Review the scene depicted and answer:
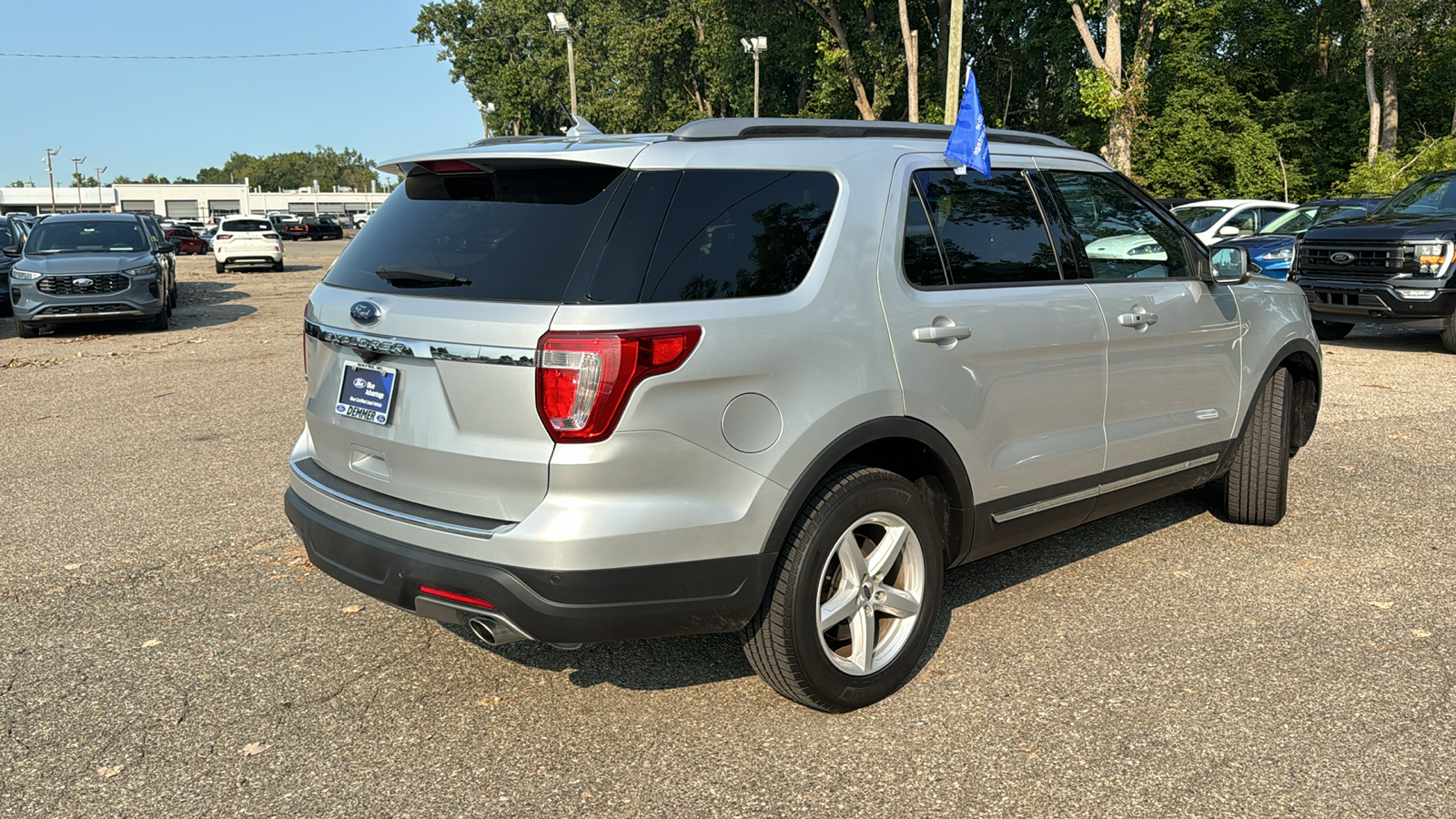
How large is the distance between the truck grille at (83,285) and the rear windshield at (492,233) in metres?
13.6

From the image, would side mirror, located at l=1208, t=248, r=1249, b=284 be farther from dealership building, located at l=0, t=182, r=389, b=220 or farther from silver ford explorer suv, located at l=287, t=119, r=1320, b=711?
dealership building, located at l=0, t=182, r=389, b=220

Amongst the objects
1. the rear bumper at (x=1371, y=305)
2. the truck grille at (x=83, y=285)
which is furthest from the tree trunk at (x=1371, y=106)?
the truck grille at (x=83, y=285)

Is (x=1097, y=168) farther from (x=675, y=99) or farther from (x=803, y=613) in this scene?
(x=675, y=99)

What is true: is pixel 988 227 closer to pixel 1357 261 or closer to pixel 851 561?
pixel 851 561

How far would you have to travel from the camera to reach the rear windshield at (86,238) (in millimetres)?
15969

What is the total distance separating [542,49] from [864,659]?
7059 centimetres

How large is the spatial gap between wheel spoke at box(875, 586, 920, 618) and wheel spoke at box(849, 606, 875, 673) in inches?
2.5

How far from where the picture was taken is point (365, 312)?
3.38 m

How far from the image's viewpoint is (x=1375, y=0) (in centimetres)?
3197

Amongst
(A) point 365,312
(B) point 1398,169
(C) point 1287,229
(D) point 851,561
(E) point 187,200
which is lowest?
(D) point 851,561

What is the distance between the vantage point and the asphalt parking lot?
3137 millimetres

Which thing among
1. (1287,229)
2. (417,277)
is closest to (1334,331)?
(1287,229)

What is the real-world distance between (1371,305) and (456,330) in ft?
38.4

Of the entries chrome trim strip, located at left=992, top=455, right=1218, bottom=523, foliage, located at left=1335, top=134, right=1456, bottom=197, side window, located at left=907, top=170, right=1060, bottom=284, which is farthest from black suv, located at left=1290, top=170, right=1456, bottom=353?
foliage, located at left=1335, top=134, right=1456, bottom=197
